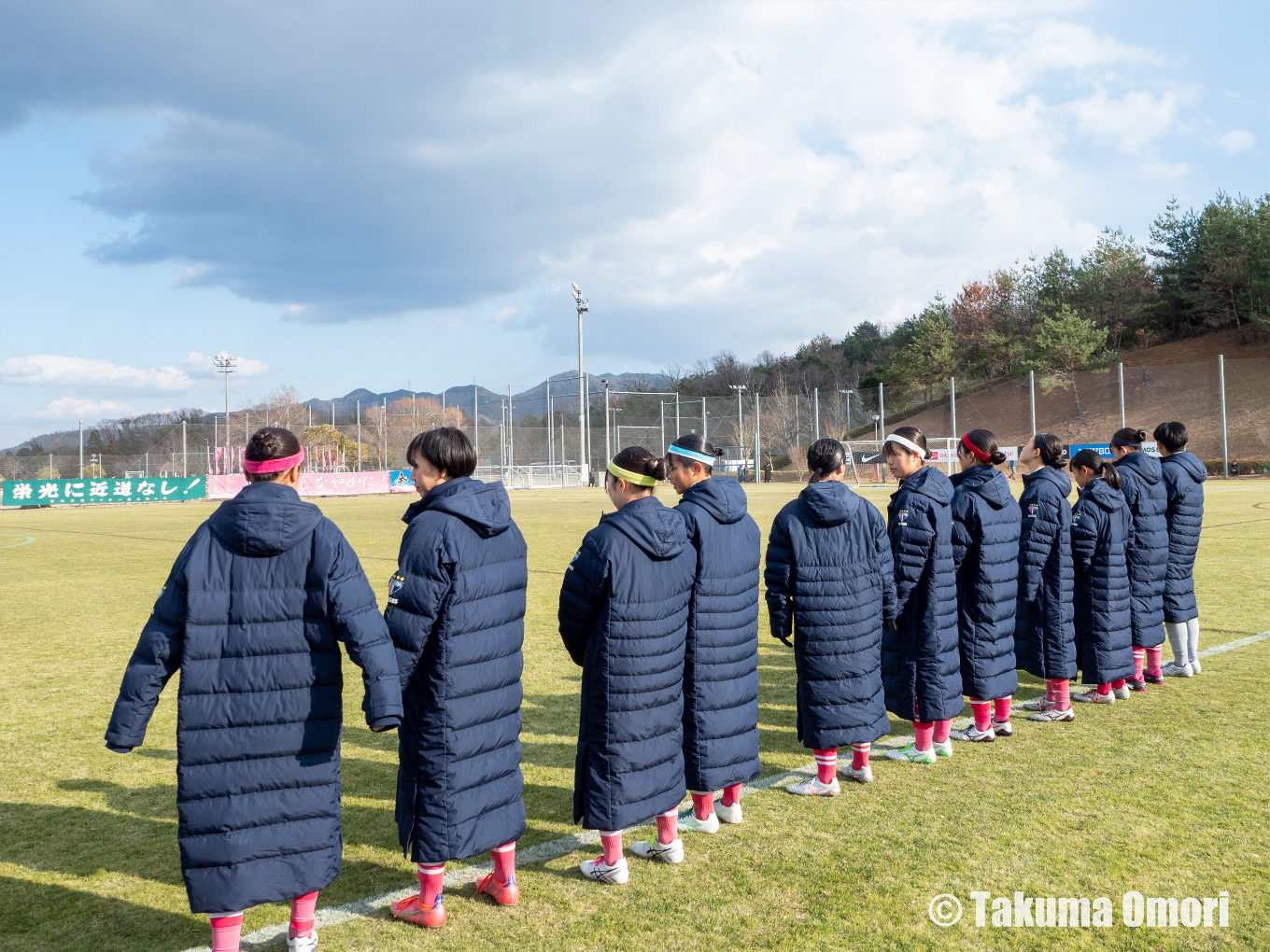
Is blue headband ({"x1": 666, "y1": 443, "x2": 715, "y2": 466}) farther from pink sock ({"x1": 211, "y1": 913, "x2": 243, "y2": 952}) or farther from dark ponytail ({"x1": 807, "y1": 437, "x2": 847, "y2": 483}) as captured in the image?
pink sock ({"x1": 211, "y1": 913, "x2": 243, "y2": 952})

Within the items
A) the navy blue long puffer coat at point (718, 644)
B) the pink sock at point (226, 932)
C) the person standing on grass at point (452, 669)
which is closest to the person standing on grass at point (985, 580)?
the navy blue long puffer coat at point (718, 644)

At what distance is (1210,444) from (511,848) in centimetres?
5379

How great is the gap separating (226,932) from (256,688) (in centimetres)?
80

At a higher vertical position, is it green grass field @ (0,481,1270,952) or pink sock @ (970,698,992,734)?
pink sock @ (970,698,992,734)

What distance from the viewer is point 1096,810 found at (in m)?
4.01

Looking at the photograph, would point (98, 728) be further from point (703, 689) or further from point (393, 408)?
point (393, 408)

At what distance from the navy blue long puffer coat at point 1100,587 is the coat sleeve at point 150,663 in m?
5.30

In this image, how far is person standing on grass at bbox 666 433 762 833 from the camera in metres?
3.68

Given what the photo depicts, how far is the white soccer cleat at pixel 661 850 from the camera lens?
141 inches

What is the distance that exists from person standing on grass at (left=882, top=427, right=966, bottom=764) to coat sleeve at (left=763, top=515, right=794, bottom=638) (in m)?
0.67

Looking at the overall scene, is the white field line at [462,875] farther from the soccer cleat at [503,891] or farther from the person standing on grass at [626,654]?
the person standing on grass at [626,654]

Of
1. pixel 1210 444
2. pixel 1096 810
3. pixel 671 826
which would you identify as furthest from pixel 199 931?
pixel 1210 444

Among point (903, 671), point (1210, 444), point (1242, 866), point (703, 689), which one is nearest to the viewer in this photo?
point (1242, 866)

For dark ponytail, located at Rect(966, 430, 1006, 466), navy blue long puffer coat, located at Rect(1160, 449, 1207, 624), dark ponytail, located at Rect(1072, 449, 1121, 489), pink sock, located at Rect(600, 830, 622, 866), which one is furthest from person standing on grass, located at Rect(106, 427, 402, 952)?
navy blue long puffer coat, located at Rect(1160, 449, 1207, 624)
